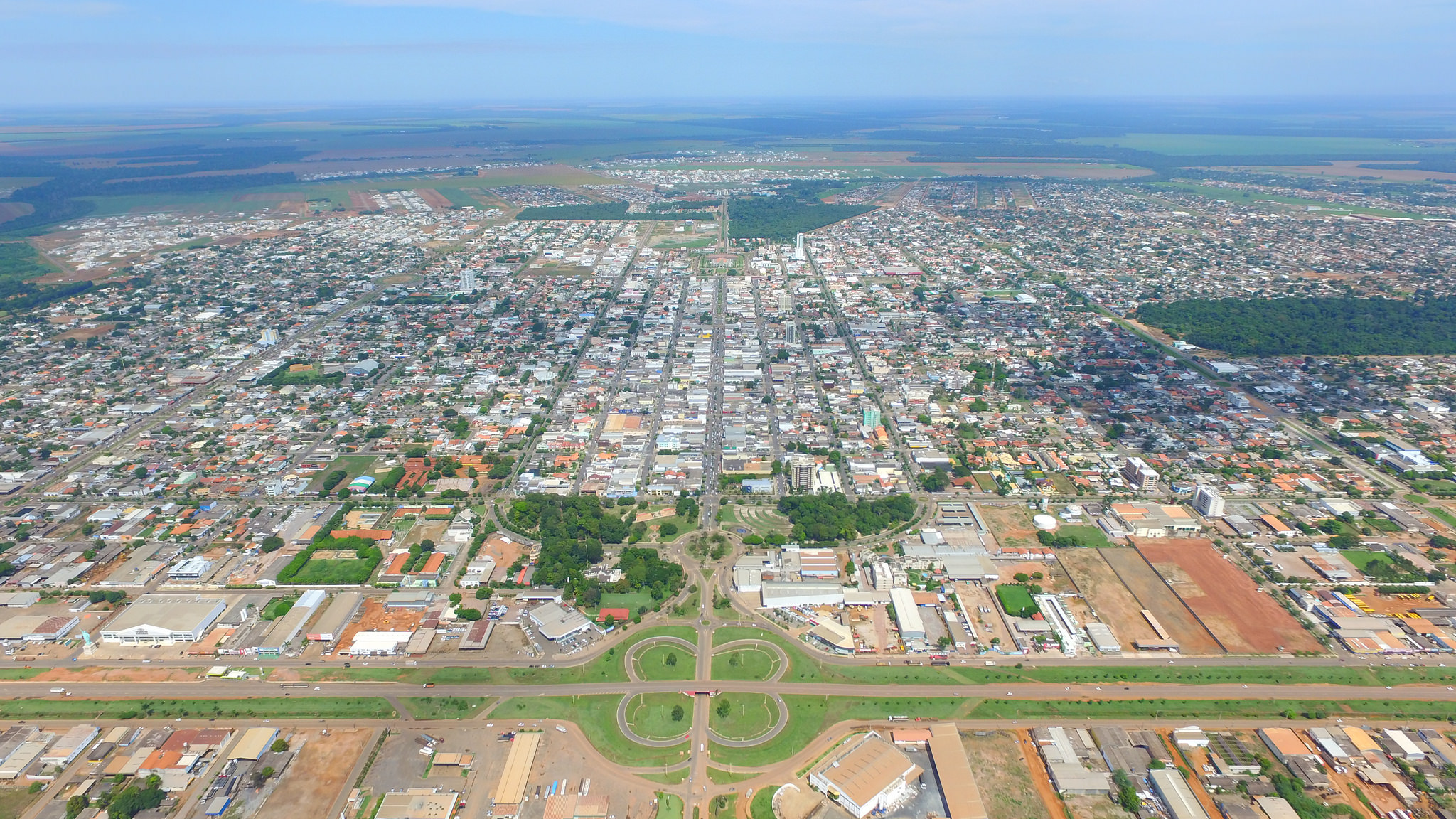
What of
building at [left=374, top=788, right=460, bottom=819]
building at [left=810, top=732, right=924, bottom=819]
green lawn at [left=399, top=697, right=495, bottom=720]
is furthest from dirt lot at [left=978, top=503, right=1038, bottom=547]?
building at [left=374, top=788, right=460, bottom=819]

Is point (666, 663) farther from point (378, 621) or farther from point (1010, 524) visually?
point (1010, 524)

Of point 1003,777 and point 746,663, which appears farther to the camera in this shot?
point 746,663

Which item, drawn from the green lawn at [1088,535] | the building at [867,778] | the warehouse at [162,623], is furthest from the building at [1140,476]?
the warehouse at [162,623]

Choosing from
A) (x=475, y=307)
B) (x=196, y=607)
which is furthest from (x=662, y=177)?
(x=196, y=607)

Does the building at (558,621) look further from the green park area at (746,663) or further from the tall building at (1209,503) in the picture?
the tall building at (1209,503)

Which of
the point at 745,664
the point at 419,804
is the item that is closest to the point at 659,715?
the point at 745,664

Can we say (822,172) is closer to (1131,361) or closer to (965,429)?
(1131,361)

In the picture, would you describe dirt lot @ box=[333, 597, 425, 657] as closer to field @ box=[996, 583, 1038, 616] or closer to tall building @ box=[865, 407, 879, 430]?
field @ box=[996, 583, 1038, 616]

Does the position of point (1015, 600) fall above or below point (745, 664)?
above
